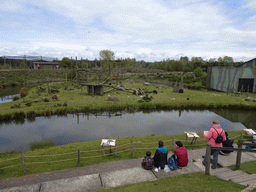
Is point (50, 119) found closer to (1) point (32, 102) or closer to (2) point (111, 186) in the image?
(1) point (32, 102)

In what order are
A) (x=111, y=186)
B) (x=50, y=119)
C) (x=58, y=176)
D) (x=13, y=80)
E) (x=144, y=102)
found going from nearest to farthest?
1. (x=111, y=186)
2. (x=58, y=176)
3. (x=50, y=119)
4. (x=144, y=102)
5. (x=13, y=80)

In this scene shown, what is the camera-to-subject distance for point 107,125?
16.8 m

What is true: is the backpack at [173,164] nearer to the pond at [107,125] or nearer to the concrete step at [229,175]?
the concrete step at [229,175]

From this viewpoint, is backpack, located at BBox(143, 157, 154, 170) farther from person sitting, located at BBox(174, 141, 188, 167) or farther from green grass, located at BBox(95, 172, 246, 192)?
person sitting, located at BBox(174, 141, 188, 167)

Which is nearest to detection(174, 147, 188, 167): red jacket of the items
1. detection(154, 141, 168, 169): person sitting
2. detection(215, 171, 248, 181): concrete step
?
detection(154, 141, 168, 169): person sitting

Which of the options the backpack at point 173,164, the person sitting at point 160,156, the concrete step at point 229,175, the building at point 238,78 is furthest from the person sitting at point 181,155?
the building at point 238,78

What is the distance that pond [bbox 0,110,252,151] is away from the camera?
13852 millimetres

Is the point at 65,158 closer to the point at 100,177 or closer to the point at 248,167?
the point at 100,177

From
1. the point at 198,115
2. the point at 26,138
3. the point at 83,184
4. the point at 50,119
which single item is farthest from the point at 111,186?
the point at 198,115

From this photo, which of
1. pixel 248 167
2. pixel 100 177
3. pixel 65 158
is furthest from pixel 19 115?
pixel 248 167

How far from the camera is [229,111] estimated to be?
22250 millimetres

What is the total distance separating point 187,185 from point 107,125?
37.9 feet

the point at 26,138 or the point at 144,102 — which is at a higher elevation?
the point at 144,102

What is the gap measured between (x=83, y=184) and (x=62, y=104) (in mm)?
16509
